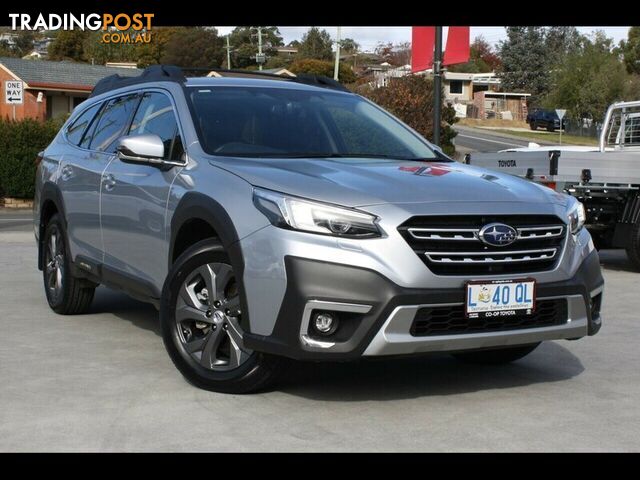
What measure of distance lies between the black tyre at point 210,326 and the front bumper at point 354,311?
29 cm

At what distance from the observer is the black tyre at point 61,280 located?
7.92 m

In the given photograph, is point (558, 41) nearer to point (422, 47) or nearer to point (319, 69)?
point (319, 69)

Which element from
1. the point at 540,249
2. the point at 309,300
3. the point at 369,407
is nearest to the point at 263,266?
the point at 309,300

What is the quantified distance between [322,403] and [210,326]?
2.35 feet

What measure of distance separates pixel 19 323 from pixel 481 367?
11.4 ft

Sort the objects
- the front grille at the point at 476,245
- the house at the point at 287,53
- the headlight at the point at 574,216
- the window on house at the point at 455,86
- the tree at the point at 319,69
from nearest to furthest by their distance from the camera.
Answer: the front grille at the point at 476,245 < the headlight at the point at 574,216 < the tree at the point at 319,69 < the window on house at the point at 455,86 < the house at the point at 287,53

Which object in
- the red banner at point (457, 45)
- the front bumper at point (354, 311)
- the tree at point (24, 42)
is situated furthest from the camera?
the tree at point (24, 42)

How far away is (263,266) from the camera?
5027 millimetres

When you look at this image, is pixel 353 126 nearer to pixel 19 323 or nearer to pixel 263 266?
pixel 263 266

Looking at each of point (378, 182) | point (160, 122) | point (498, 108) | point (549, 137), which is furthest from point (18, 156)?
point (498, 108)

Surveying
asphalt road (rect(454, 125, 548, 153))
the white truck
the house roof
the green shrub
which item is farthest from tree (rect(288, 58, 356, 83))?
the white truck

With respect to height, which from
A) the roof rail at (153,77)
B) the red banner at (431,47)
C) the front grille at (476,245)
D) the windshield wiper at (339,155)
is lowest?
the front grille at (476,245)

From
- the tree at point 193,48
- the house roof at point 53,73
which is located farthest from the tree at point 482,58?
the house roof at point 53,73

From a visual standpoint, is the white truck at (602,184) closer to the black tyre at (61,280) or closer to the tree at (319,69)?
the black tyre at (61,280)
